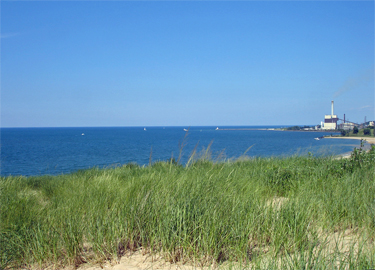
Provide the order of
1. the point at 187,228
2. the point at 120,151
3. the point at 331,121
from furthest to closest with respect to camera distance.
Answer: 1. the point at 331,121
2. the point at 120,151
3. the point at 187,228

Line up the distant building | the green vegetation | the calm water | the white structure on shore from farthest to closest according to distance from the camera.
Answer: the white structure on shore, the distant building, the calm water, the green vegetation

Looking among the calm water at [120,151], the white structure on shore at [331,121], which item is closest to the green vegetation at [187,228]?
the calm water at [120,151]

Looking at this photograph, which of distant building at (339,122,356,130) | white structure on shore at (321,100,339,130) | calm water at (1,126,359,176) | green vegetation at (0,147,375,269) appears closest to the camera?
green vegetation at (0,147,375,269)

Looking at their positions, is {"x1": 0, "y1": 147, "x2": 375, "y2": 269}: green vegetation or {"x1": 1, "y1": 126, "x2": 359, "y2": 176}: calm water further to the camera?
{"x1": 1, "y1": 126, "x2": 359, "y2": 176}: calm water

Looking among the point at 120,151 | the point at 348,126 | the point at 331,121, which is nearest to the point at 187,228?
the point at 120,151

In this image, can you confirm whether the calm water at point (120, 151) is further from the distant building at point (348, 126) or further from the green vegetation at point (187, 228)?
the distant building at point (348, 126)

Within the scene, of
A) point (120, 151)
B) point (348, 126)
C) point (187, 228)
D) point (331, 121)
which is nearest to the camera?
point (187, 228)

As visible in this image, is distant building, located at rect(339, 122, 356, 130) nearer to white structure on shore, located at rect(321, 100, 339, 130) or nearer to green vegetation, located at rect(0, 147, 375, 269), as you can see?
white structure on shore, located at rect(321, 100, 339, 130)

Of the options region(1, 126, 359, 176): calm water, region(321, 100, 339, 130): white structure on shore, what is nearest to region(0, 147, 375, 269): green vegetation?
region(1, 126, 359, 176): calm water

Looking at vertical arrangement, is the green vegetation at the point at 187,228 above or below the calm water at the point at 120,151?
above

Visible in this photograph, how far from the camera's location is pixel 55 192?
5770 millimetres

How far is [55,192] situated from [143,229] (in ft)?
10.3

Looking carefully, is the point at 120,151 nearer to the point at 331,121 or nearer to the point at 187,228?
the point at 187,228

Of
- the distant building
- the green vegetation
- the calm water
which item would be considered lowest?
the calm water
